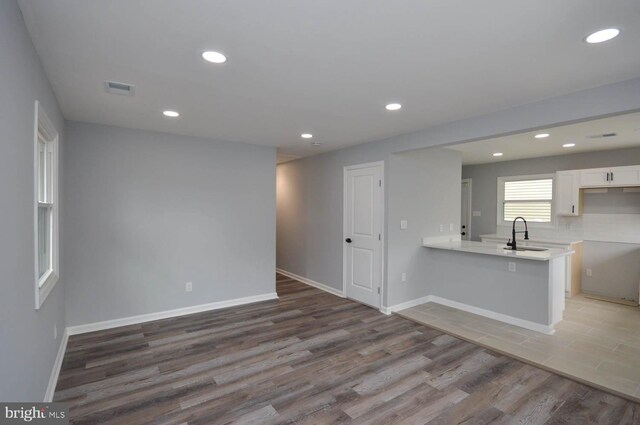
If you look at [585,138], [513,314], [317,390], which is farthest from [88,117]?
[585,138]

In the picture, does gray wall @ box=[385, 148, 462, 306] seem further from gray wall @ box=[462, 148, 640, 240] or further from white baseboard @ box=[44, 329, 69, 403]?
white baseboard @ box=[44, 329, 69, 403]

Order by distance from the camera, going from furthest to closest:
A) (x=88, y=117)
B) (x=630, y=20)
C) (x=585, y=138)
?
(x=585, y=138), (x=88, y=117), (x=630, y=20)

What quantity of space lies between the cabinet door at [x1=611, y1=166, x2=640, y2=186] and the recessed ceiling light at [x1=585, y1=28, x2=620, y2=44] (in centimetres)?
435

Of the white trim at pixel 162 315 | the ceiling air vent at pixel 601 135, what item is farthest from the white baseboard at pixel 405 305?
the ceiling air vent at pixel 601 135

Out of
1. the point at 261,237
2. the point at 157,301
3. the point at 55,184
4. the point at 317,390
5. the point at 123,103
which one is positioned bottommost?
the point at 317,390

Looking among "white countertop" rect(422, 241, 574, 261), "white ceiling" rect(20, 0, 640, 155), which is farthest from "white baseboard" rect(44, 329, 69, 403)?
"white countertop" rect(422, 241, 574, 261)

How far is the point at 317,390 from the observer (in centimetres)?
259

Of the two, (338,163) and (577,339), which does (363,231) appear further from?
(577,339)

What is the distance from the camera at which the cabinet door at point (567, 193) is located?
549cm

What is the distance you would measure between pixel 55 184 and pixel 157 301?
193 cm

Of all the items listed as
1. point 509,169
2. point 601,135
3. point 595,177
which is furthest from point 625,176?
point 509,169

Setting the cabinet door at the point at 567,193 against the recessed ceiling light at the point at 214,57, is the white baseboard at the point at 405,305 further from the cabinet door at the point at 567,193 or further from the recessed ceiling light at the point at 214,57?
the recessed ceiling light at the point at 214,57

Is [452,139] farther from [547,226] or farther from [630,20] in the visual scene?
[547,226]

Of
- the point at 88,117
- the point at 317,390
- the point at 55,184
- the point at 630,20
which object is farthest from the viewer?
the point at 88,117
